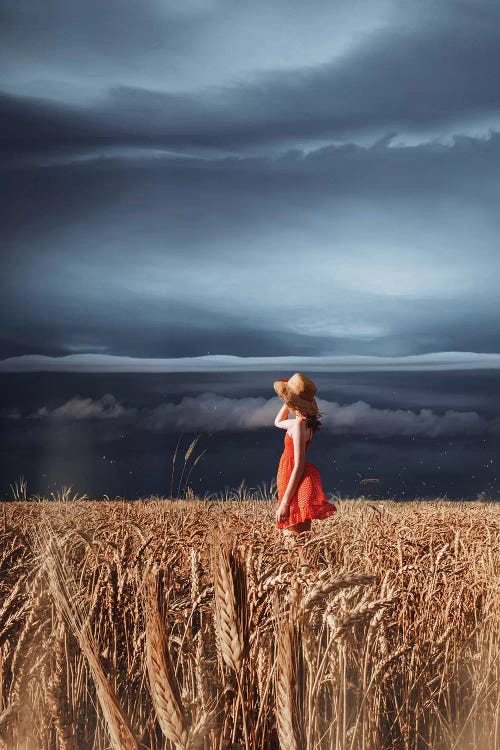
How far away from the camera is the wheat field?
4.30 ft

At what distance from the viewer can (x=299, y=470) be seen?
5.26 metres

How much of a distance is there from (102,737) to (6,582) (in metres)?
1.46

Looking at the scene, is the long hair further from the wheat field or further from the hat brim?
the wheat field

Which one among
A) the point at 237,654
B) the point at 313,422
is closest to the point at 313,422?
the point at 313,422

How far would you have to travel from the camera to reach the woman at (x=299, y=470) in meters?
5.27

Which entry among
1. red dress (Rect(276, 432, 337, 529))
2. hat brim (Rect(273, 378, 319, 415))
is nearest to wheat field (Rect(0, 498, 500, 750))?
red dress (Rect(276, 432, 337, 529))

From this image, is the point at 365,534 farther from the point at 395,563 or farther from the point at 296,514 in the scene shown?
the point at 395,563

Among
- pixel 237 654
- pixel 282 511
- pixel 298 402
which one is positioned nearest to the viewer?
pixel 237 654

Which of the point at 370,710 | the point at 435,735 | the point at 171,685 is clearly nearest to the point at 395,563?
the point at 435,735

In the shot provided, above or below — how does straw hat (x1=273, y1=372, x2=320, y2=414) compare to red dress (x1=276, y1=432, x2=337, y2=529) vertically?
above

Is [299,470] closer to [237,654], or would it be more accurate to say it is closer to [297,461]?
[297,461]

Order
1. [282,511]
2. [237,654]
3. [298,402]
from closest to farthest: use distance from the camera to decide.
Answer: [237,654] < [282,511] < [298,402]

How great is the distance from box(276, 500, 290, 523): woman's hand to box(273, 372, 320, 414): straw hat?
71 cm

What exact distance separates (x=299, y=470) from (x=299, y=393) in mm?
612
